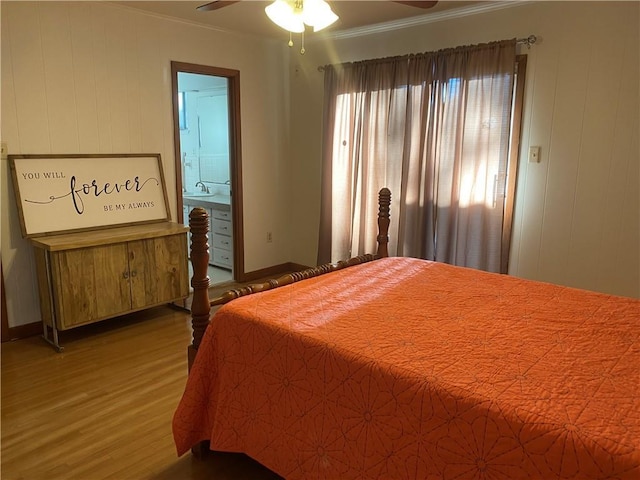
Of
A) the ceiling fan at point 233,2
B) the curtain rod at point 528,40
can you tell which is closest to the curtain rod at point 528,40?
the curtain rod at point 528,40

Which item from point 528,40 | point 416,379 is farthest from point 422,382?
point 528,40

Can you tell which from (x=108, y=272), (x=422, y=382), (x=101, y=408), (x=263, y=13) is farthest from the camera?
(x=263, y=13)

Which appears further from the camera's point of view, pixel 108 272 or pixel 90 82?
pixel 90 82

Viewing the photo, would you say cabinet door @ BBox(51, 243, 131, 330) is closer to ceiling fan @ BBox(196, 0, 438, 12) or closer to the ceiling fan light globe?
ceiling fan @ BBox(196, 0, 438, 12)

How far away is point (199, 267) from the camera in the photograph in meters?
2.01

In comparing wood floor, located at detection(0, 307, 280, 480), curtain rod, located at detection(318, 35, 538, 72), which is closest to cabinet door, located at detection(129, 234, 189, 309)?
wood floor, located at detection(0, 307, 280, 480)

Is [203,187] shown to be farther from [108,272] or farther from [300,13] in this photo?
[300,13]

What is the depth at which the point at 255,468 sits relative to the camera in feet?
6.86

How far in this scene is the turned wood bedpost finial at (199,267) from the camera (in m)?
1.97

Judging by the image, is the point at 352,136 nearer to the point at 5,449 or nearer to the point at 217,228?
the point at 217,228

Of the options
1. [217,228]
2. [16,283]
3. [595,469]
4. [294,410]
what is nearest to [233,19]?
[217,228]

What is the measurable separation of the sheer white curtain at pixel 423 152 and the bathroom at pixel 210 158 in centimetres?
127

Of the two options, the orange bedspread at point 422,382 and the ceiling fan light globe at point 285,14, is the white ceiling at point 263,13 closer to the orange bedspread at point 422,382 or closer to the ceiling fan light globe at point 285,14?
the ceiling fan light globe at point 285,14

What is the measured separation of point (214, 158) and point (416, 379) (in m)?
4.89
